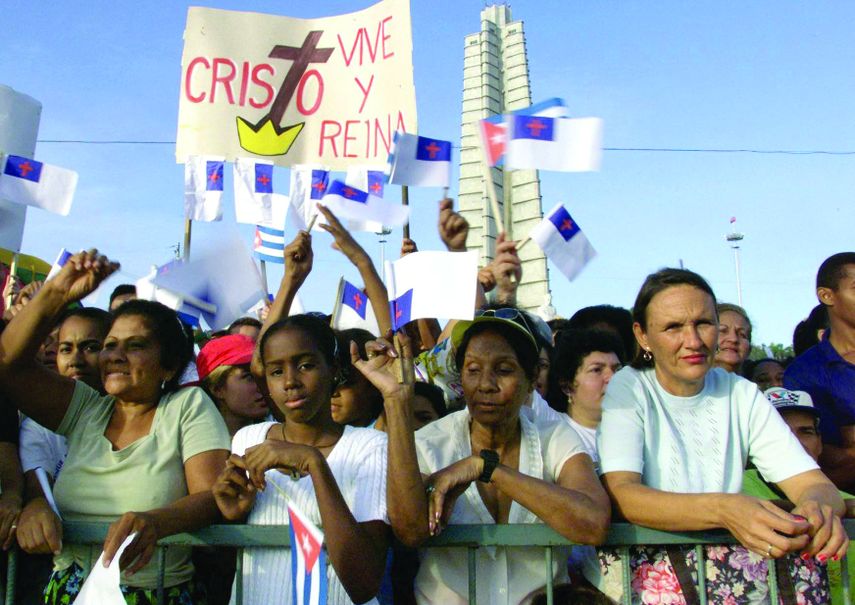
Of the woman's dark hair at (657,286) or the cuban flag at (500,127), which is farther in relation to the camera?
the cuban flag at (500,127)

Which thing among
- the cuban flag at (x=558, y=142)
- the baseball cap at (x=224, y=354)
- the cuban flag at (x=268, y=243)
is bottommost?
the baseball cap at (x=224, y=354)

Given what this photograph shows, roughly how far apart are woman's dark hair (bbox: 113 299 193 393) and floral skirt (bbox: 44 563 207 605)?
674mm

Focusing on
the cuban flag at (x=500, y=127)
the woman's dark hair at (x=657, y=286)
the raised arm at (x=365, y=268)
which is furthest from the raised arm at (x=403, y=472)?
the cuban flag at (x=500, y=127)

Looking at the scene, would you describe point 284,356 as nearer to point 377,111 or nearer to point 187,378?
point 187,378

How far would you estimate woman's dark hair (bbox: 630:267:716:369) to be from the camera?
9.05ft

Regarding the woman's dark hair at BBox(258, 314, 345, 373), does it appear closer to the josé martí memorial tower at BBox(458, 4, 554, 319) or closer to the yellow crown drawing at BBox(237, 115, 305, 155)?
the yellow crown drawing at BBox(237, 115, 305, 155)

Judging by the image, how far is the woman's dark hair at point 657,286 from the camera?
2.76 meters

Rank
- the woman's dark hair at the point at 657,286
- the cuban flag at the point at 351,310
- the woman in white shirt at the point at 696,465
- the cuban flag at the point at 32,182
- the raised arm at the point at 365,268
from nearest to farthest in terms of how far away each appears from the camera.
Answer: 1. the woman in white shirt at the point at 696,465
2. the woman's dark hair at the point at 657,286
3. the raised arm at the point at 365,268
4. the cuban flag at the point at 351,310
5. the cuban flag at the point at 32,182

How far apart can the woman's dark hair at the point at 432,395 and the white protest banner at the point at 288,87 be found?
8.64ft

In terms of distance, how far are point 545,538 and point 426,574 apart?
41cm

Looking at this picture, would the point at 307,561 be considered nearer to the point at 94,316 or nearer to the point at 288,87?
the point at 94,316

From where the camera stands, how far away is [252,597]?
8.40 feet

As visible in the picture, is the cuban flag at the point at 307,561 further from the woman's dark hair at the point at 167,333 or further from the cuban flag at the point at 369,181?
the cuban flag at the point at 369,181

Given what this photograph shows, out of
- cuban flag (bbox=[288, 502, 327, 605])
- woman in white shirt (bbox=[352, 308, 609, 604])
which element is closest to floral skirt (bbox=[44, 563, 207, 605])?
cuban flag (bbox=[288, 502, 327, 605])
